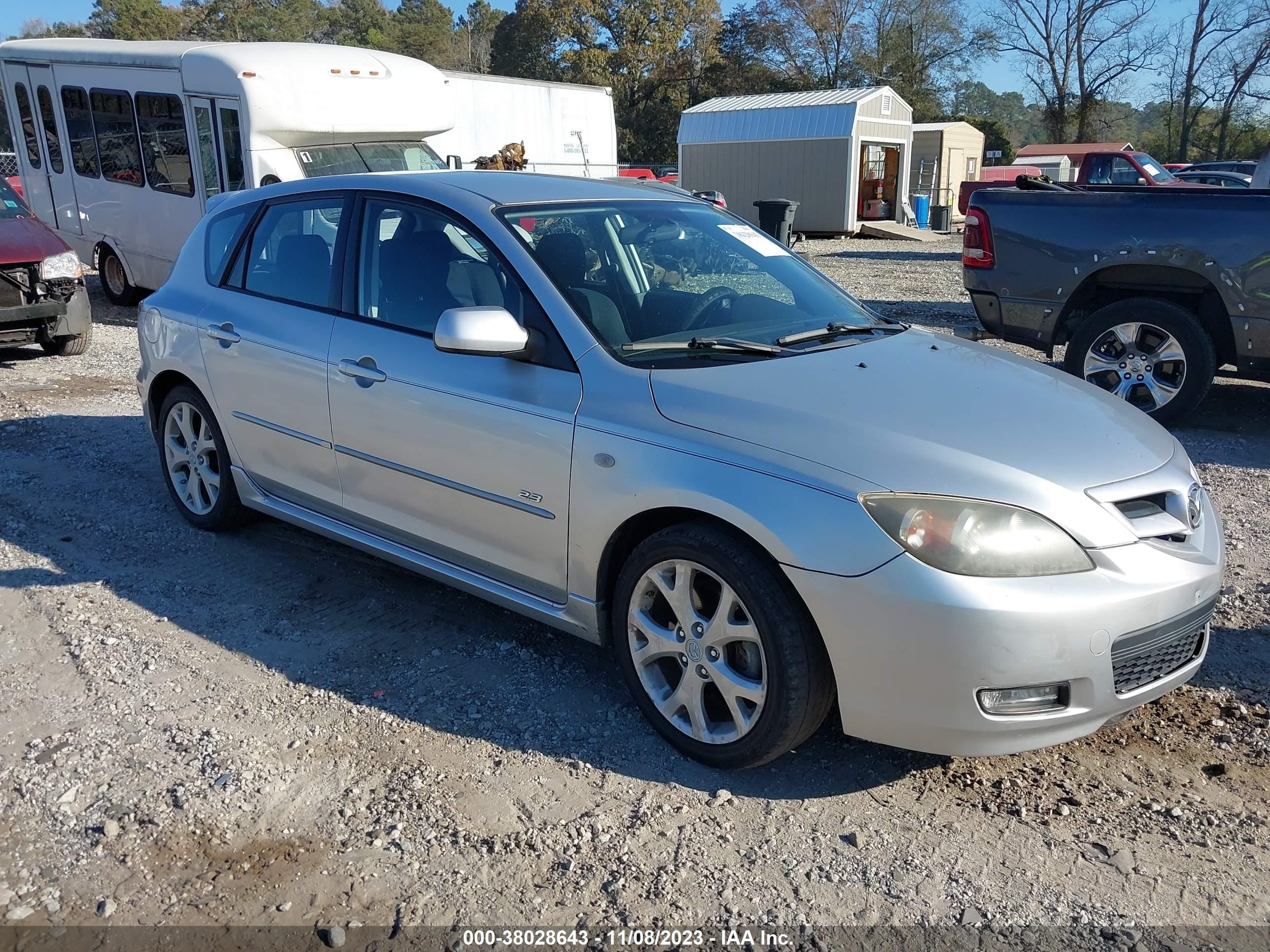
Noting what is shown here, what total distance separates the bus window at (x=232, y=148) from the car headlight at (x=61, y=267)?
1.82 meters

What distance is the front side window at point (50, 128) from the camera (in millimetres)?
12719

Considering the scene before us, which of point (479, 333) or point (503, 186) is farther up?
point (503, 186)

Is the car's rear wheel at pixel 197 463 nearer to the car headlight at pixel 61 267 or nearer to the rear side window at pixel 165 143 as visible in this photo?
the car headlight at pixel 61 267

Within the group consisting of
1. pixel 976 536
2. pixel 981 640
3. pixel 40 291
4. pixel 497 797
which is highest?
pixel 976 536

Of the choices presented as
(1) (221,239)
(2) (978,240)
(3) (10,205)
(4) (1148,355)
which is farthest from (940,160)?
(1) (221,239)

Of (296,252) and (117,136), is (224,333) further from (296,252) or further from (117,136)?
(117,136)

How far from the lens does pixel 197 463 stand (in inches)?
204

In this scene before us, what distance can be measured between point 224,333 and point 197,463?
808mm

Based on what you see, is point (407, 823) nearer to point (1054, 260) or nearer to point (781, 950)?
point (781, 950)

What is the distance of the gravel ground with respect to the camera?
267 centimetres

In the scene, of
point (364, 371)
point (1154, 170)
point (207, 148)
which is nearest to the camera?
point (364, 371)

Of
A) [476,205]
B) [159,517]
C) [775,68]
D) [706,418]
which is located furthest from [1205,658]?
[775,68]

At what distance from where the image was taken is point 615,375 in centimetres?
338

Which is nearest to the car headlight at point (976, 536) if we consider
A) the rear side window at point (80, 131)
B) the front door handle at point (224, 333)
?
the front door handle at point (224, 333)
